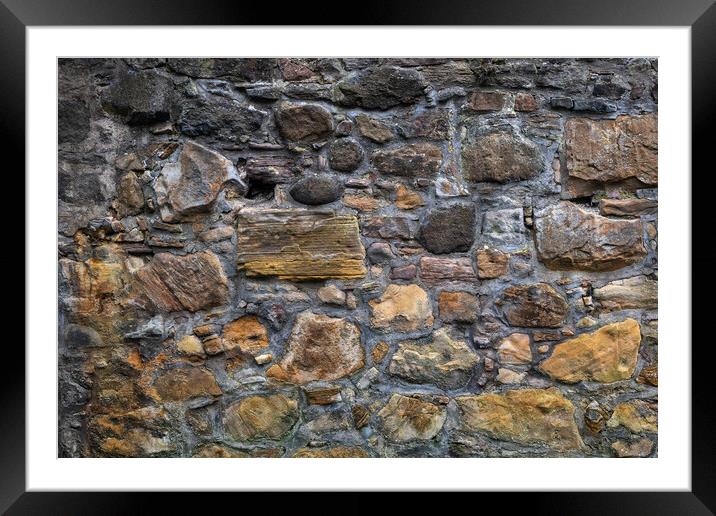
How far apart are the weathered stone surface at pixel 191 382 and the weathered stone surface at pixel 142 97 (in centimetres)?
113

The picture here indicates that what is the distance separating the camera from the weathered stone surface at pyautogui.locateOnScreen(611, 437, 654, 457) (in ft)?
6.40

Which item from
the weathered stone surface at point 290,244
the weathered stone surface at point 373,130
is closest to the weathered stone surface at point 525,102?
the weathered stone surface at point 373,130

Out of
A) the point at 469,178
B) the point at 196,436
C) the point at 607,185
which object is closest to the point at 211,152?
the point at 469,178

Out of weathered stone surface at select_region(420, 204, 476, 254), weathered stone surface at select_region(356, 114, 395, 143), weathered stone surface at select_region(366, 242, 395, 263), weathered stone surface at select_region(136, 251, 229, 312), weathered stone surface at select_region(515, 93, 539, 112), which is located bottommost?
weathered stone surface at select_region(136, 251, 229, 312)

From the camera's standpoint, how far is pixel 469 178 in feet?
6.38

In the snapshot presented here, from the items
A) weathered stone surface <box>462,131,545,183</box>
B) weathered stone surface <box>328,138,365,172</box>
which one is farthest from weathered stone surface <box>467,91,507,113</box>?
weathered stone surface <box>328,138,365,172</box>

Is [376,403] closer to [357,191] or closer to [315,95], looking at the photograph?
[357,191]

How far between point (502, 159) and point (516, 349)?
33.6 inches

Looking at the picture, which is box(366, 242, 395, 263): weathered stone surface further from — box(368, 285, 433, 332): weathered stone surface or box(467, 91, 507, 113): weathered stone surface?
box(467, 91, 507, 113): weathered stone surface

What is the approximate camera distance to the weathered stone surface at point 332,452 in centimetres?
194

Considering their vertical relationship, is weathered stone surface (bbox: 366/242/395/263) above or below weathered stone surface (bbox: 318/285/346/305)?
Answer: above

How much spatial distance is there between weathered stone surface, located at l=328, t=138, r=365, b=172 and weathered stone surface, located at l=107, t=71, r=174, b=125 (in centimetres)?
76

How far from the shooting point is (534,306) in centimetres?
194

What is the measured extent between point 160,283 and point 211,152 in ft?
2.05
